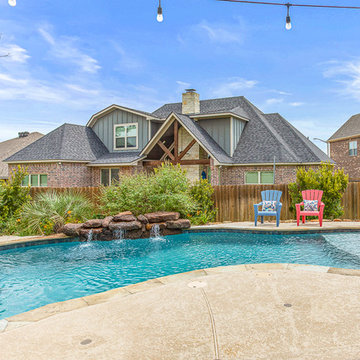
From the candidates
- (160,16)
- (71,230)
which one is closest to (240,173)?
(71,230)

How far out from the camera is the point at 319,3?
896 cm

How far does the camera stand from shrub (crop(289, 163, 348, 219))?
12617 millimetres

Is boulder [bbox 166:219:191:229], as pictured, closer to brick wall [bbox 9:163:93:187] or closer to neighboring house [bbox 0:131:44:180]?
brick wall [bbox 9:163:93:187]

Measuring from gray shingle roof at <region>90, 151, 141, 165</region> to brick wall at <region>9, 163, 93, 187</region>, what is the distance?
2.75 feet

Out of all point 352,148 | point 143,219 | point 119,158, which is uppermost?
point 352,148

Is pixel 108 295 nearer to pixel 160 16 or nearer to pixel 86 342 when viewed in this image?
pixel 86 342

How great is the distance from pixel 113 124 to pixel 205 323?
65.0 feet

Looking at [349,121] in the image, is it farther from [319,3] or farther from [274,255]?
[274,255]

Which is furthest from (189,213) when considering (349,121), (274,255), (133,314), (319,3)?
(349,121)

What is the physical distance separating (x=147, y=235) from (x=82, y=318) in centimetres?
713

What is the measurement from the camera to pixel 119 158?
20578 mm

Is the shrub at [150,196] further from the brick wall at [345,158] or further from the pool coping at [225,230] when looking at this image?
the brick wall at [345,158]

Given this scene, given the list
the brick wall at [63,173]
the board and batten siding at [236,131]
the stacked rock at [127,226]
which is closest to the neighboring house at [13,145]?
the brick wall at [63,173]

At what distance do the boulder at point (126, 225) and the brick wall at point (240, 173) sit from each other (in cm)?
789
